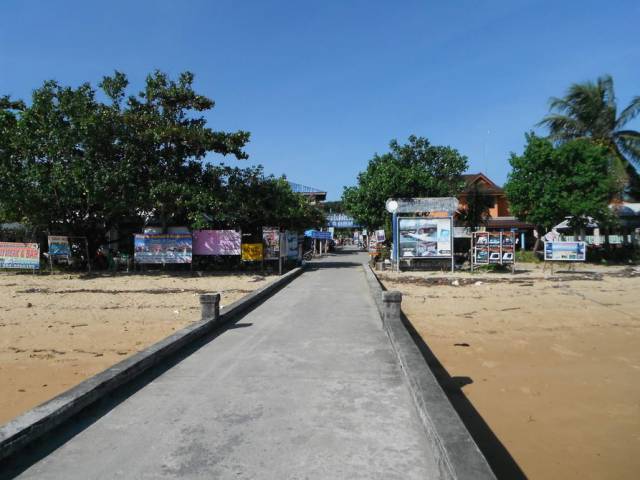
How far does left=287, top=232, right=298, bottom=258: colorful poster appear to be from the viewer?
76.6 feet

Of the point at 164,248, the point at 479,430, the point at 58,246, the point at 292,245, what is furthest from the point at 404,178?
the point at 479,430

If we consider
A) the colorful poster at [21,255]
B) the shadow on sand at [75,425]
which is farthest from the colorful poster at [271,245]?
the shadow on sand at [75,425]

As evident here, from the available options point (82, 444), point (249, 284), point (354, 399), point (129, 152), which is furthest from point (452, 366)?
point (129, 152)

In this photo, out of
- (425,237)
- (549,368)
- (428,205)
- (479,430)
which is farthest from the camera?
(428,205)

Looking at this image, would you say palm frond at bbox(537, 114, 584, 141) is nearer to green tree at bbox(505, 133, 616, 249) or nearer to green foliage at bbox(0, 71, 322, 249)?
green tree at bbox(505, 133, 616, 249)

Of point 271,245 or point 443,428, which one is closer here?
point 443,428

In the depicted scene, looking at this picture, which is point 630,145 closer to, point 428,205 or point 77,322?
point 428,205

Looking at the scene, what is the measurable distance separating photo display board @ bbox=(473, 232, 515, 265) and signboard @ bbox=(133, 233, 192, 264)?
12.6 m

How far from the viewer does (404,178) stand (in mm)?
27906

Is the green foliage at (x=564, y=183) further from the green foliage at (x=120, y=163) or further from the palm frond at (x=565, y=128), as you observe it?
the green foliage at (x=120, y=163)

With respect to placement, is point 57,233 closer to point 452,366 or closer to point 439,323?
point 439,323

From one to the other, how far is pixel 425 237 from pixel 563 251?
19.4 feet

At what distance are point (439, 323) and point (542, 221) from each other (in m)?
19.8

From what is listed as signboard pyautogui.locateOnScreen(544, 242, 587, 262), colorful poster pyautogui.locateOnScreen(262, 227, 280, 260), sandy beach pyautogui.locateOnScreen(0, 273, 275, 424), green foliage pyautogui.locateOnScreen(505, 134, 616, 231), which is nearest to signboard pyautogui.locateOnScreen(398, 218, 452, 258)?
signboard pyautogui.locateOnScreen(544, 242, 587, 262)
